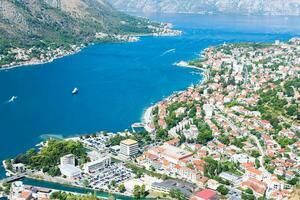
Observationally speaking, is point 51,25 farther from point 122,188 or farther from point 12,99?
point 122,188

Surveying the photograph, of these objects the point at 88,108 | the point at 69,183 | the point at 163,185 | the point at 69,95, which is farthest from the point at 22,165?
the point at 69,95

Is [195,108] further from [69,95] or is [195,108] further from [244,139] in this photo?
[69,95]

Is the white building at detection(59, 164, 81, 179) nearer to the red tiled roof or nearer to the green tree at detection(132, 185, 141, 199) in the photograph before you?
the green tree at detection(132, 185, 141, 199)

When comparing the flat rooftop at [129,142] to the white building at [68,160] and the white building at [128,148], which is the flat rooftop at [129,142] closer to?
the white building at [128,148]

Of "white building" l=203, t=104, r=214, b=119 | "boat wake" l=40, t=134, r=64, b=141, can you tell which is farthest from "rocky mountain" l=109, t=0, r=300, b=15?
"boat wake" l=40, t=134, r=64, b=141

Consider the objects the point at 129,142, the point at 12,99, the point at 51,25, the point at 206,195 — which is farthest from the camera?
the point at 51,25

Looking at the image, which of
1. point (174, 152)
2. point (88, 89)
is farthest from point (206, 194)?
point (88, 89)
